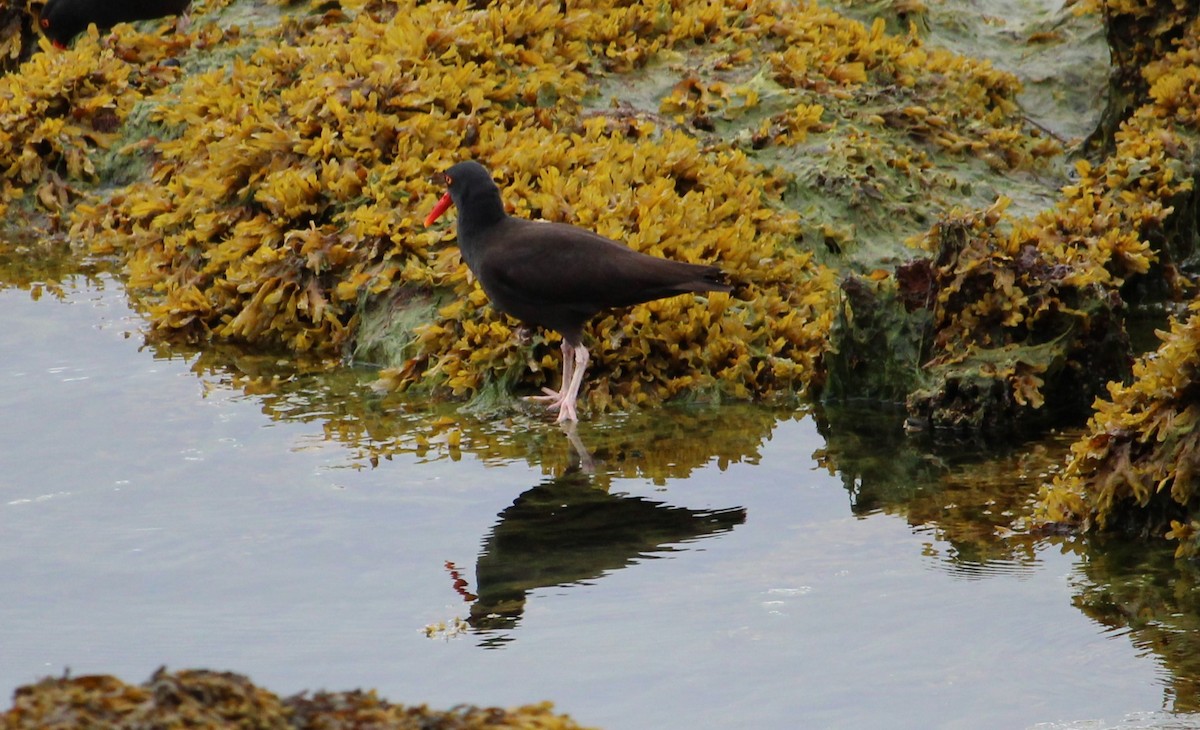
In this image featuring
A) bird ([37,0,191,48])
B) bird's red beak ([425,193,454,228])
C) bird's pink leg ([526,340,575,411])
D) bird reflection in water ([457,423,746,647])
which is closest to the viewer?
bird reflection in water ([457,423,746,647])

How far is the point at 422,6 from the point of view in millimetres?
11148

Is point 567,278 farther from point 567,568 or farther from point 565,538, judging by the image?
point 567,568

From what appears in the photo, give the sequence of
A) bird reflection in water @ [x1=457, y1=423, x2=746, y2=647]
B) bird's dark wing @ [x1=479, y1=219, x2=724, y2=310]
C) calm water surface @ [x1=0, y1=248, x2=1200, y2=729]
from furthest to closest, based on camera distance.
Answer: bird's dark wing @ [x1=479, y1=219, x2=724, y2=310], bird reflection in water @ [x1=457, y1=423, x2=746, y2=647], calm water surface @ [x1=0, y1=248, x2=1200, y2=729]

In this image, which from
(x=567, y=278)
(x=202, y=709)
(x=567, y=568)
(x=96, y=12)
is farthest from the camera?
(x=96, y=12)

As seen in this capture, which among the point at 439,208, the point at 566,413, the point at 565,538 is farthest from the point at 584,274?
the point at 565,538

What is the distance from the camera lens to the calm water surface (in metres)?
4.94

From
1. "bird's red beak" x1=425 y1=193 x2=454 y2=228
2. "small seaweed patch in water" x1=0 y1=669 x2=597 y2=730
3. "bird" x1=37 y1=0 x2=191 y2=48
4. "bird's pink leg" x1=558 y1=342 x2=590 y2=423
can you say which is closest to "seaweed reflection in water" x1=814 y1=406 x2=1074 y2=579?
"bird's pink leg" x1=558 y1=342 x2=590 y2=423

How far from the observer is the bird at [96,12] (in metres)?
12.9

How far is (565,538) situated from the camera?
6.37 meters

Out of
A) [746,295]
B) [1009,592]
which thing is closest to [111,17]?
[746,295]

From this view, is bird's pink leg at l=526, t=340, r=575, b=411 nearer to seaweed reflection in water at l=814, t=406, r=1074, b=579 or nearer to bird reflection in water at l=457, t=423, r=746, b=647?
bird reflection in water at l=457, t=423, r=746, b=647

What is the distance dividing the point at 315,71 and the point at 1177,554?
685 centimetres

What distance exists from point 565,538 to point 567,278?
6.03 feet

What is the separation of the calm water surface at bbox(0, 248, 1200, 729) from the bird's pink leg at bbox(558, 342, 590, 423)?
12 centimetres
